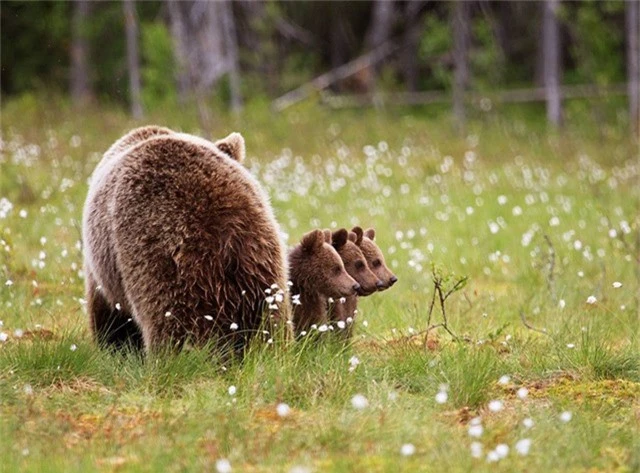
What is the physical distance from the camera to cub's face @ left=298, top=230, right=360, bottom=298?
22.6 feet

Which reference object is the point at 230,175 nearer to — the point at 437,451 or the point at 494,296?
the point at 437,451

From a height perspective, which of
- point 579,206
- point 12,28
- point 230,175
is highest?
point 12,28

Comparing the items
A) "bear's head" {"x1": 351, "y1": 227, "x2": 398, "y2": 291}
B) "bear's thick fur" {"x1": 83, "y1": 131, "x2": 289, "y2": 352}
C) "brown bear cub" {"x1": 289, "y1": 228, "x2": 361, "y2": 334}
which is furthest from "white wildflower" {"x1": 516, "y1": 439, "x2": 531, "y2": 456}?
"bear's head" {"x1": 351, "y1": 227, "x2": 398, "y2": 291}

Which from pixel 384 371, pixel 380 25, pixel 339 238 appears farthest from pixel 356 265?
pixel 380 25

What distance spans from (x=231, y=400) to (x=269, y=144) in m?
15.4

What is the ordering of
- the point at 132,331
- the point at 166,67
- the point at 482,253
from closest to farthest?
the point at 132,331 → the point at 482,253 → the point at 166,67

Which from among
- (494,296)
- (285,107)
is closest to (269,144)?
(285,107)

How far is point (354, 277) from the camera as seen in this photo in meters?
7.30

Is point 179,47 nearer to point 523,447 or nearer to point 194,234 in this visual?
point 194,234

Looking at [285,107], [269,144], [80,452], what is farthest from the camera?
[285,107]

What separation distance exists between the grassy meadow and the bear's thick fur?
0.79 feet

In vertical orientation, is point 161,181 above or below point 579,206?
above

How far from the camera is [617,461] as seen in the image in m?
5.10

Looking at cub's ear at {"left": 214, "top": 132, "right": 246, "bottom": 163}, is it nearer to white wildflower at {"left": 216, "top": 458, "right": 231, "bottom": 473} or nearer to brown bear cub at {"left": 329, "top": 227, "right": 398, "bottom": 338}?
brown bear cub at {"left": 329, "top": 227, "right": 398, "bottom": 338}
